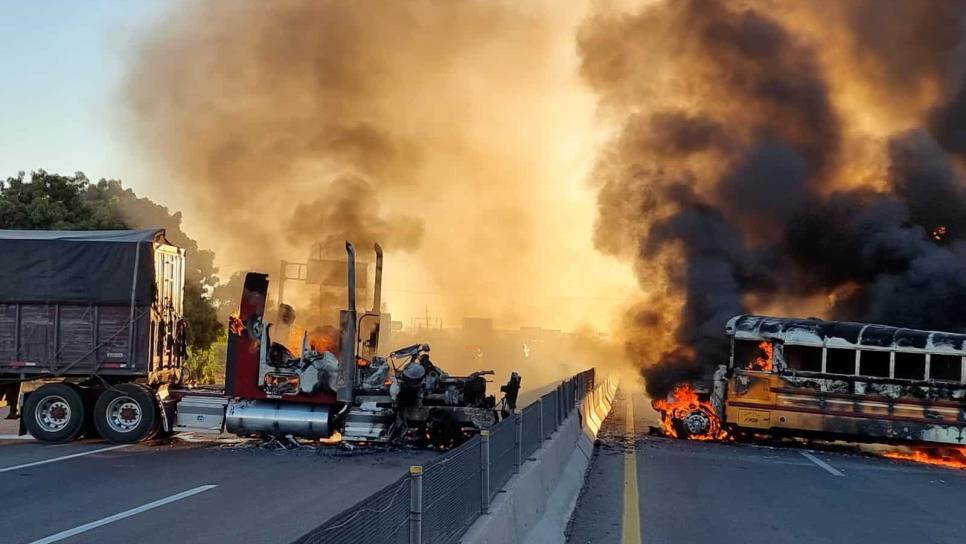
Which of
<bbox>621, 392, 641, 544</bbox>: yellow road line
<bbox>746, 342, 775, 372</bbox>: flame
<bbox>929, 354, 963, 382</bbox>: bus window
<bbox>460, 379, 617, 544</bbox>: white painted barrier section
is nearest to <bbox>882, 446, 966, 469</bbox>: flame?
<bbox>929, 354, 963, 382</bbox>: bus window

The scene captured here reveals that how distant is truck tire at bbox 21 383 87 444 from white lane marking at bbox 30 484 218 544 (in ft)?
16.7

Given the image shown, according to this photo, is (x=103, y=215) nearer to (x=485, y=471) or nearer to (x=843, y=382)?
(x=843, y=382)

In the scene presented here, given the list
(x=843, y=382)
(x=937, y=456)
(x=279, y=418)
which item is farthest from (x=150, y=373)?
(x=937, y=456)

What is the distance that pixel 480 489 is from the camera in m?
6.31

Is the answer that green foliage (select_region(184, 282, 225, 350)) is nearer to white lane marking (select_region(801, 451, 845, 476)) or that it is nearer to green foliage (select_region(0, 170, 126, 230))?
green foliage (select_region(0, 170, 126, 230))

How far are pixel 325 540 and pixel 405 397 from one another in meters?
10.9

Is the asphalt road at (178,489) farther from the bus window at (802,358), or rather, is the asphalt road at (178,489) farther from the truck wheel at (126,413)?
the bus window at (802,358)

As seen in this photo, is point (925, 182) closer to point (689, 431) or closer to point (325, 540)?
point (689, 431)

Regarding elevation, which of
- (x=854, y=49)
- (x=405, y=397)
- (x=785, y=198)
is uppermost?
(x=854, y=49)

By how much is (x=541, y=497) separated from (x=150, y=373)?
868cm

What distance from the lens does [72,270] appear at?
14.5m

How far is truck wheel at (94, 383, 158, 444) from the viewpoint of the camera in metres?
14.3

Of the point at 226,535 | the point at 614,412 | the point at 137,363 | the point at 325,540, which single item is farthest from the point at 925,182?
the point at 325,540

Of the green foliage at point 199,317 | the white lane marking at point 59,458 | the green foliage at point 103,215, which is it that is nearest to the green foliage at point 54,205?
the green foliage at point 103,215
